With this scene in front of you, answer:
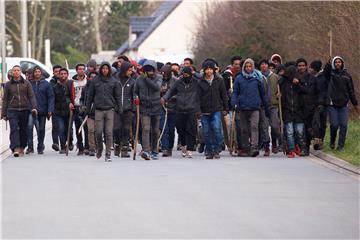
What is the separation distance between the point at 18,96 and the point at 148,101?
2.64 meters

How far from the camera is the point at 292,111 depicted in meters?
21.6

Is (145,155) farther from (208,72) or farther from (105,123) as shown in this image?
(208,72)

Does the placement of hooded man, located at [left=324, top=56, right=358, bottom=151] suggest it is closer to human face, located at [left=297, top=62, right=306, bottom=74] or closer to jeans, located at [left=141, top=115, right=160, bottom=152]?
human face, located at [left=297, top=62, right=306, bottom=74]

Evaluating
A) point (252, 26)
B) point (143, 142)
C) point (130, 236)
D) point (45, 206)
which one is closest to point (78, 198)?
point (45, 206)

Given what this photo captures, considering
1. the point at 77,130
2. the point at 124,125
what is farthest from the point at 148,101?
the point at 77,130

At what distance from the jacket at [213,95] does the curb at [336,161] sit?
75.3 inches

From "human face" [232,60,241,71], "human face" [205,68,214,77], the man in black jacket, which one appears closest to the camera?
"human face" [205,68,214,77]

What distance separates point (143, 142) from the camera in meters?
21.2

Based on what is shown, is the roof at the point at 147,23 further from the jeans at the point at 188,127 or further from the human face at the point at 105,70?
the human face at the point at 105,70

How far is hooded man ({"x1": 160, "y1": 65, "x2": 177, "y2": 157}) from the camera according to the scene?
22219 mm

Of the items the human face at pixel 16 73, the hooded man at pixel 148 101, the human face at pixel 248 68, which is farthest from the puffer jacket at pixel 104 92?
the human face at pixel 248 68

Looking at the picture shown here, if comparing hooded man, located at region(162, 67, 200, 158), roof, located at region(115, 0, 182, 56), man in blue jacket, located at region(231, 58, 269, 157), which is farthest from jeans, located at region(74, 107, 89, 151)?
roof, located at region(115, 0, 182, 56)

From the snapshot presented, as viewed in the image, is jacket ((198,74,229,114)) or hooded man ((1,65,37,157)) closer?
jacket ((198,74,229,114))

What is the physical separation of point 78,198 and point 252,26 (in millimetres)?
28137
